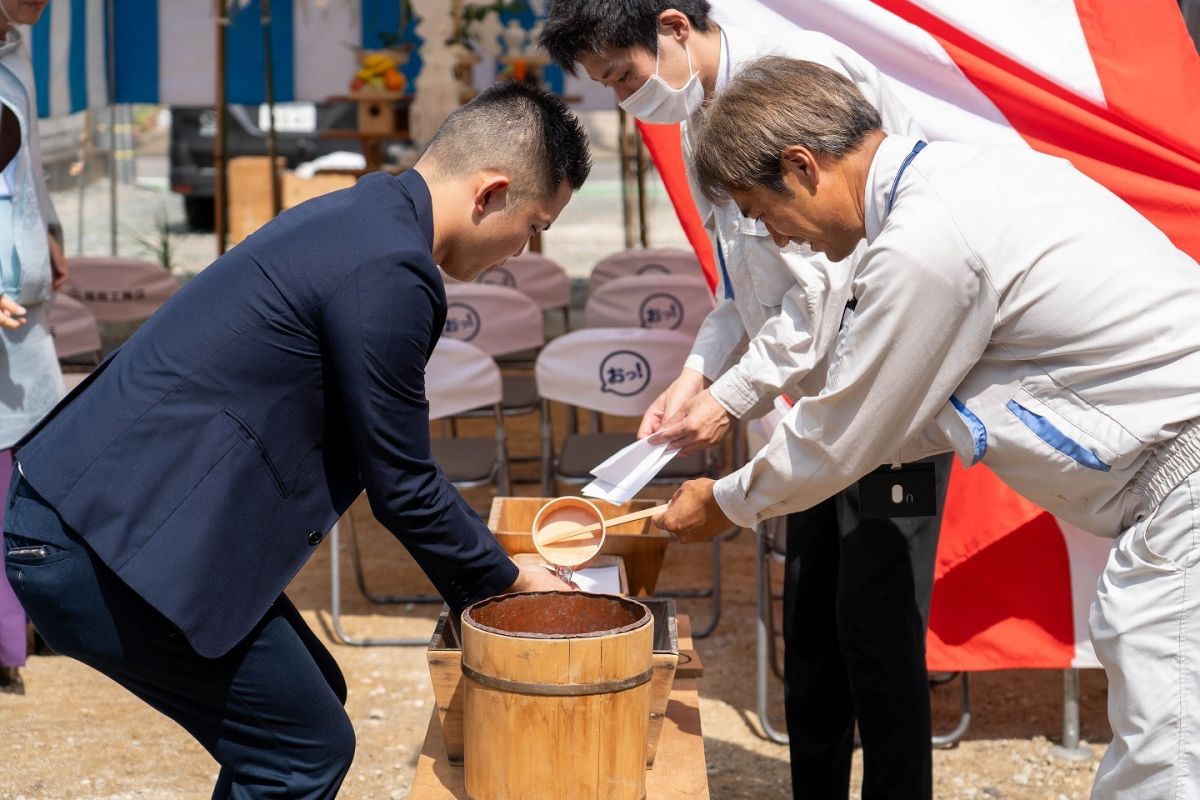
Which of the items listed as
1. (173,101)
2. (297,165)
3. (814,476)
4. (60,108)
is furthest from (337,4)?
(814,476)

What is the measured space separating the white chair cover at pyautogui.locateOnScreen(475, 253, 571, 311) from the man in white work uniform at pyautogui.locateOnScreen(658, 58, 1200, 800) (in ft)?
14.3

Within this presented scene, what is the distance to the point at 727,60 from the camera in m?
2.57

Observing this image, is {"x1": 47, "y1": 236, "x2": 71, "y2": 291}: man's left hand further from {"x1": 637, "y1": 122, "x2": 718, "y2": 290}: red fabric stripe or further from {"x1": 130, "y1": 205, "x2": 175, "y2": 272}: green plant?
{"x1": 130, "y1": 205, "x2": 175, "y2": 272}: green plant

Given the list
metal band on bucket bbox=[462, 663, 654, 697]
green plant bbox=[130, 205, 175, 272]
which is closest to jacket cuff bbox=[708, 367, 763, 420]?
metal band on bucket bbox=[462, 663, 654, 697]

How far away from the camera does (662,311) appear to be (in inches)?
207

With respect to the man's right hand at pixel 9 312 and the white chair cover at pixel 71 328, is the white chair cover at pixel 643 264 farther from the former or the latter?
the man's right hand at pixel 9 312

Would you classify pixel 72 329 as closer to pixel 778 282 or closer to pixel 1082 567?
pixel 778 282

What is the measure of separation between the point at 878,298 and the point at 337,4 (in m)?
6.71

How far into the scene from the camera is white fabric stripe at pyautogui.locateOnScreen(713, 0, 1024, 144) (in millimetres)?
3072

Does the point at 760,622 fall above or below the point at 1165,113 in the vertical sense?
below

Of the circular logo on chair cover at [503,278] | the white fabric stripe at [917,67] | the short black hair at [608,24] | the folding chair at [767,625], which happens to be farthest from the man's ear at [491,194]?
the circular logo on chair cover at [503,278]

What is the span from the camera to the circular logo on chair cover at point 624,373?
4.14 meters

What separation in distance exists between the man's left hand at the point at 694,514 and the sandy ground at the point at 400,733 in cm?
120

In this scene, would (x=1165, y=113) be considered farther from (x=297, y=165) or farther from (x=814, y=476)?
(x=297, y=165)
